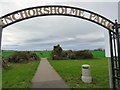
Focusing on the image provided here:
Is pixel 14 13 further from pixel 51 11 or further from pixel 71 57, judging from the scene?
pixel 71 57

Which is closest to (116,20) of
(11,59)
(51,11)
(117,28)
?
(117,28)

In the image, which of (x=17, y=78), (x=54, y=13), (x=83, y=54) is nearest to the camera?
(x=54, y=13)

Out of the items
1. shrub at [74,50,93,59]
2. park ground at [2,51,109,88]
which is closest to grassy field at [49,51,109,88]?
park ground at [2,51,109,88]

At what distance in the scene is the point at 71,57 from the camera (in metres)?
41.3

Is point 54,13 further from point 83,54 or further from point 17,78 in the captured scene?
point 83,54

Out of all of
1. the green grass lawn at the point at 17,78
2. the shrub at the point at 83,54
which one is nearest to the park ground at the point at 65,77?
the green grass lawn at the point at 17,78

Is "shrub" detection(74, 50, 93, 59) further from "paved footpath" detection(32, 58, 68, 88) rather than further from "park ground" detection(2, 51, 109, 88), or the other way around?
"paved footpath" detection(32, 58, 68, 88)

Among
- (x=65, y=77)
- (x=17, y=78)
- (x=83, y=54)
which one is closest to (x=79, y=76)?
(x=65, y=77)

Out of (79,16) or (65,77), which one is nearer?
(79,16)

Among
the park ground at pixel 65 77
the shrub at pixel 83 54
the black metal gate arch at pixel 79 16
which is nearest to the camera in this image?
the black metal gate arch at pixel 79 16

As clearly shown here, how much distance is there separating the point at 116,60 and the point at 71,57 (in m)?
33.2

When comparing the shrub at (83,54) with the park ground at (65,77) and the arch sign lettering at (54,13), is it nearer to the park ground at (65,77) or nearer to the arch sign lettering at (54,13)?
the park ground at (65,77)

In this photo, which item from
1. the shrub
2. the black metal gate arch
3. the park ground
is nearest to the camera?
the black metal gate arch

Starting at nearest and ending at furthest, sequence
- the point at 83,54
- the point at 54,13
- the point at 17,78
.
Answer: the point at 54,13 < the point at 17,78 < the point at 83,54
